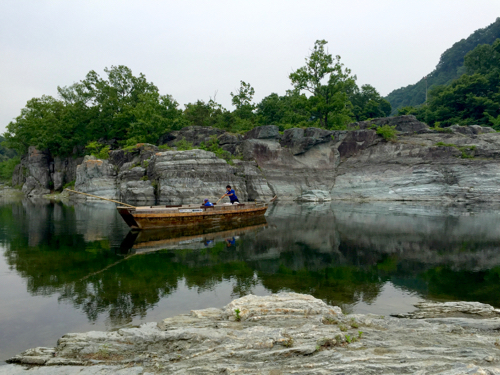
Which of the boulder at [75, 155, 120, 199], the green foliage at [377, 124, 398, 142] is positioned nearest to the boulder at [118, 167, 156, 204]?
the boulder at [75, 155, 120, 199]

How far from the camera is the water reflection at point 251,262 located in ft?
31.1

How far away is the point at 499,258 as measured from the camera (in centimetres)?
1381

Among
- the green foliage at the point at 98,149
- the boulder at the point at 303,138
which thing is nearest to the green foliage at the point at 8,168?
the green foliage at the point at 98,149

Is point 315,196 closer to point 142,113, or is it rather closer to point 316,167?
point 316,167

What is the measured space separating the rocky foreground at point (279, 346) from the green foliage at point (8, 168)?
88.1 meters

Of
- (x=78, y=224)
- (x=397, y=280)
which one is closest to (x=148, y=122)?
(x=78, y=224)

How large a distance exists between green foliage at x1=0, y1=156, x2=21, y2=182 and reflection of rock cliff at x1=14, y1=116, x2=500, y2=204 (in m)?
43.1

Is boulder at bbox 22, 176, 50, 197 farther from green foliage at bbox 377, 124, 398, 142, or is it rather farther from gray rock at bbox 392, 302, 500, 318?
gray rock at bbox 392, 302, 500, 318

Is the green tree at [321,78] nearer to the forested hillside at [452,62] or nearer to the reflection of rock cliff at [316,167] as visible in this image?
the reflection of rock cliff at [316,167]

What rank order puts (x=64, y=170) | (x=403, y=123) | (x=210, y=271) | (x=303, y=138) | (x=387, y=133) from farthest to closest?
(x=64, y=170)
(x=403, y=123)
(x=303, y=138)
(x=387, y=133)
(x=210, y=271)

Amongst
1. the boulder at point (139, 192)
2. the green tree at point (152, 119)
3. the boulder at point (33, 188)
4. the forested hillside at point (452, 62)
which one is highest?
the forested hillside at point (452, 62)

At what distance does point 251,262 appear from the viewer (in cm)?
1314

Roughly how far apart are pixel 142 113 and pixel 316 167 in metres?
30.3

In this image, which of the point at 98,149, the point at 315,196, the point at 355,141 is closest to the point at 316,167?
the point at 315,196
